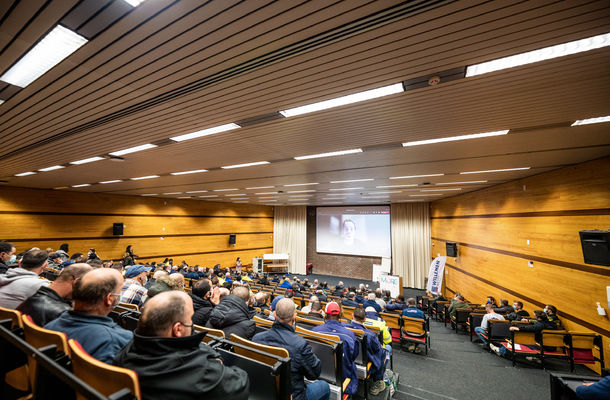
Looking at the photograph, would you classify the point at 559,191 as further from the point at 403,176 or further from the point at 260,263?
the point at 260,263

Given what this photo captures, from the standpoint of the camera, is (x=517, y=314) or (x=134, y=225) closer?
(x=517, y=314)

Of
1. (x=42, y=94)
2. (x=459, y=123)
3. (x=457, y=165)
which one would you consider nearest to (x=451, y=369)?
(x=457, y=165)

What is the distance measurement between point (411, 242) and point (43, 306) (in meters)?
15.5

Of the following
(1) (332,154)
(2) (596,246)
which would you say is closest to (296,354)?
(1) (332,154)

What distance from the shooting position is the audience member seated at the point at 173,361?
1.17 m

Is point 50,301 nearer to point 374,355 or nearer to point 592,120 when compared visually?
point 374,355

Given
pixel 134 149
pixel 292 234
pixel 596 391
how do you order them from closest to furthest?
pixel 596 391
pixel 134 149
pixel 292 234

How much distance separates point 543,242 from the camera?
6.29 meters

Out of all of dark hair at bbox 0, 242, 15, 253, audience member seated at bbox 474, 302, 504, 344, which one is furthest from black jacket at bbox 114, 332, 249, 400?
audience member seated at bbox 474, 302, 504, 344

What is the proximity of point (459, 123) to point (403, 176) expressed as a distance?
12.6 feet

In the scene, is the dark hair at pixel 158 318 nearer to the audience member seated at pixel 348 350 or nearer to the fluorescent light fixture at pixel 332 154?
the audience member seated at pixel 348 350

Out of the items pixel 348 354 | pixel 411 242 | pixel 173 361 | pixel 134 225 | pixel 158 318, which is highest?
pixel 134 225

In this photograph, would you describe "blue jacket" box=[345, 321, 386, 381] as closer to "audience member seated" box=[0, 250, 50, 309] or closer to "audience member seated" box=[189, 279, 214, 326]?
"audience member seated" box=[189, 279, 214, 326]

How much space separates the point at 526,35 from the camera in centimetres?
177
